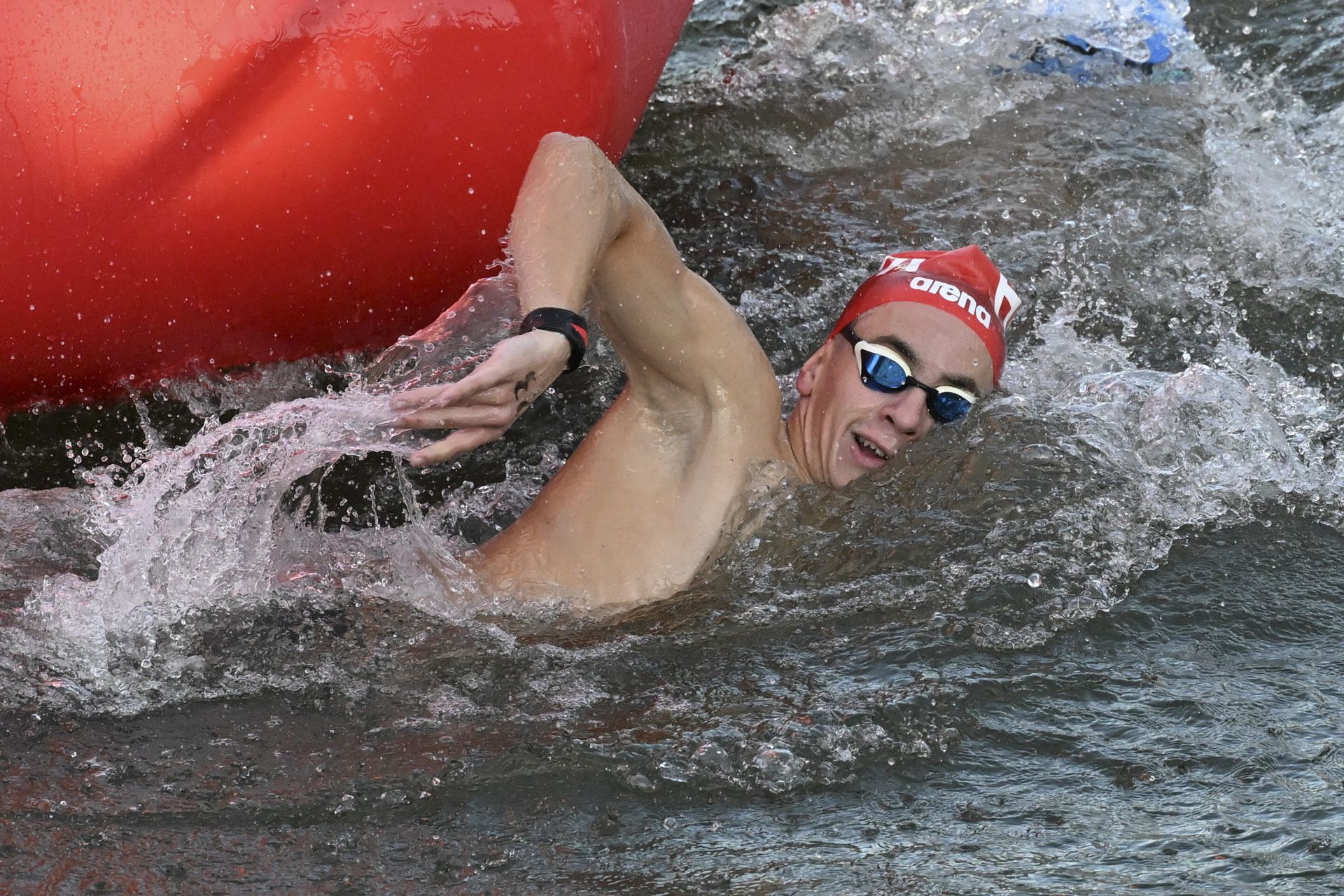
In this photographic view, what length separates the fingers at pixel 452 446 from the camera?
7.47ft

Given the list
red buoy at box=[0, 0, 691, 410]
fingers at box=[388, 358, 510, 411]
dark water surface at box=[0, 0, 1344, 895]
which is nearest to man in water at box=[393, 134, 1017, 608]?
dark water surface at box=[0, 0, 1344, 895]

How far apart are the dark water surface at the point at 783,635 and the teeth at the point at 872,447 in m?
0.09

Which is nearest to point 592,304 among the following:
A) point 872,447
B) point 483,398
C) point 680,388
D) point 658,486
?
point 680,388

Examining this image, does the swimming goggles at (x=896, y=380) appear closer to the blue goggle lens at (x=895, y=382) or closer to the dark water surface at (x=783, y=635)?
the blue goggle lens at (x=895, y=382)

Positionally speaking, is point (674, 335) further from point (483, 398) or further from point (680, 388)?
point (483, 398)

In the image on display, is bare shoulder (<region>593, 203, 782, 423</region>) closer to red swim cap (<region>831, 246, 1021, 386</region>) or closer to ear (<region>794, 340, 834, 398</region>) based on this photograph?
ear (<region>794, 340, 834, 398</region>)

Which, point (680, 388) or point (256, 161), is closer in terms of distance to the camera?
point (680, 388)

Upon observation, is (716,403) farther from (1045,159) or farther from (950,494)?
(1045,159)

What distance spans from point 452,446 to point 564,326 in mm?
349

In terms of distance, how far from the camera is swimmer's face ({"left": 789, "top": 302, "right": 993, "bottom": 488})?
356 cm

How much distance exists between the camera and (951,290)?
3.68m

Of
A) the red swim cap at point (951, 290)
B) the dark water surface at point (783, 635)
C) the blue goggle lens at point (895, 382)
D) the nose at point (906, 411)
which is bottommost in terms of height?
the dark water surface at point (783, 635)

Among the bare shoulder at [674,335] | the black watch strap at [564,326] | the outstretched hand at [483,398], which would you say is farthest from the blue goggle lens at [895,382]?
the outstretched hand at [483,398]

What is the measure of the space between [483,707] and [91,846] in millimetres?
809
